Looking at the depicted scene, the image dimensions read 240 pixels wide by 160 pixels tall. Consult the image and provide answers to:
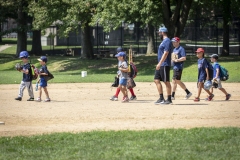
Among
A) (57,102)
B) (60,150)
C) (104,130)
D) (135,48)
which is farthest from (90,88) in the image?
(135,48)

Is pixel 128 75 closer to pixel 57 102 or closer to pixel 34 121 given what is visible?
pixel 57 102

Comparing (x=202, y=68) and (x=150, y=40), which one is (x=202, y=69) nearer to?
(x=202, y=68)

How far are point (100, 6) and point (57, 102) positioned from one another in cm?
2001

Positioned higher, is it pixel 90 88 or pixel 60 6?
pixel 60 6

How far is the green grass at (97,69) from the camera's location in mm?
30219

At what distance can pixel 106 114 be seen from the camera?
16672 mm

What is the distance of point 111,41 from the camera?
61.8 m

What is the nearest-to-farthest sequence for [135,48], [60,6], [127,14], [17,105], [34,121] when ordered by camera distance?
[34,121] < [17,105] < [127,14] < [60,6] < [135,48]

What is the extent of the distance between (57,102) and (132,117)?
464 cm

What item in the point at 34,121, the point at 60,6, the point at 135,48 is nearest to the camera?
the point at 34,121

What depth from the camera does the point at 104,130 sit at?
13875 mm

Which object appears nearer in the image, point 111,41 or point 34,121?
point 34,121

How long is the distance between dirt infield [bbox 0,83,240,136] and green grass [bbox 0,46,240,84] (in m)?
7.47

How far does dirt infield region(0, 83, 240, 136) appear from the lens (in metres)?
14.7
